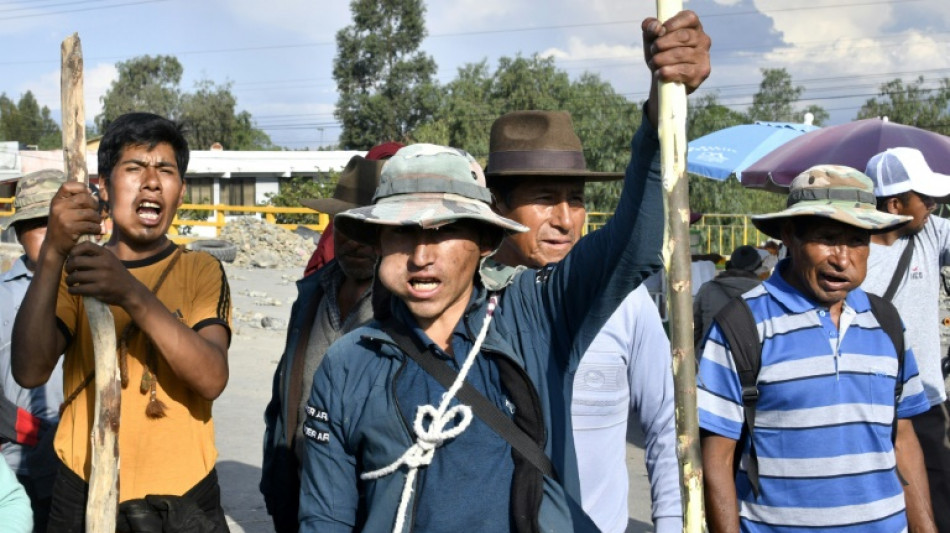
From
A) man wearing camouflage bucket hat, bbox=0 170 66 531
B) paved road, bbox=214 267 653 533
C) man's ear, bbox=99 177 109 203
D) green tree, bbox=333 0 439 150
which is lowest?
paved road, bbox=214 267 653 533

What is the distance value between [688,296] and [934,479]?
3.18 meters

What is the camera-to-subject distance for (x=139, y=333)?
3.16m

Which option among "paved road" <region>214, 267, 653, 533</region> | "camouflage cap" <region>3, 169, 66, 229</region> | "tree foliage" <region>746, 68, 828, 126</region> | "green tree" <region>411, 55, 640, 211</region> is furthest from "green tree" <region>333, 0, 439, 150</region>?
"camouflage cap" <region>3, 169, 66, 229</region>

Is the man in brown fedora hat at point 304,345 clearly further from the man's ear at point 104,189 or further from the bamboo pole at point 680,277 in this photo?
the bamboo pole at point 680,277

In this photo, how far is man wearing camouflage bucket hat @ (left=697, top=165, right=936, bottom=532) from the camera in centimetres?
321

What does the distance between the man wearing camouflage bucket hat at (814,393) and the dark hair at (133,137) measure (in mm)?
1848

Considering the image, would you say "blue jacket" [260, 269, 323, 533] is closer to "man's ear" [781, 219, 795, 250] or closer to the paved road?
"man's ear" [781, 219, 795, 250]

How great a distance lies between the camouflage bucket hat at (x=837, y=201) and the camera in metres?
3.35

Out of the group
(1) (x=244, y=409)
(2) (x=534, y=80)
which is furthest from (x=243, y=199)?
(1) (x=244, y=409)

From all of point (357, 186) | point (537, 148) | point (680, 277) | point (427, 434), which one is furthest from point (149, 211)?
point (680, 277)

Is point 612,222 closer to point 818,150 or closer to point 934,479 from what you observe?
point 934,479

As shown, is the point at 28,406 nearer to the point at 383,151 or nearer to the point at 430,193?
the point at 383,151

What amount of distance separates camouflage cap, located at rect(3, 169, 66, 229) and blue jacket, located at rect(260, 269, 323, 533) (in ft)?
5.72

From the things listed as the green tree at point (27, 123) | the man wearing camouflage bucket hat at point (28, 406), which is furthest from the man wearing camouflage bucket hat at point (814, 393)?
the green tree at point (27, 123)
